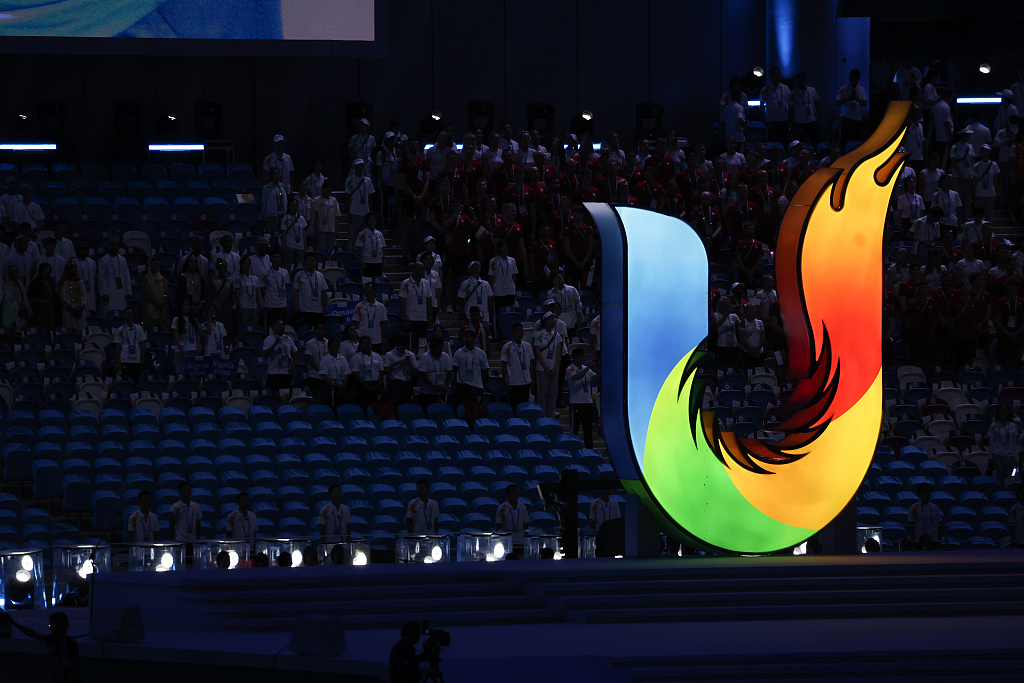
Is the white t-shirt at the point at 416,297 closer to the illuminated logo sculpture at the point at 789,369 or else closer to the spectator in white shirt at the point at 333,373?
the spectator in white shirt at the point at 333,373

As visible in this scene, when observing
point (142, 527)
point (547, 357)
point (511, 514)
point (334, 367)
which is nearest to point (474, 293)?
point (547, 357)

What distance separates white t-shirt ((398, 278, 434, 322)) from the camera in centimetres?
1862

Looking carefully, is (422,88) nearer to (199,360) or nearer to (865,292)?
(199,360)

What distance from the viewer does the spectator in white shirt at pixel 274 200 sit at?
67.8 ft

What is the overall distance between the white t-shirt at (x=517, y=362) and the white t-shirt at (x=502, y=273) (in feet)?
5.79

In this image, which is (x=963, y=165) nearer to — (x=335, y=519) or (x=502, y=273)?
(x=502, y=273)

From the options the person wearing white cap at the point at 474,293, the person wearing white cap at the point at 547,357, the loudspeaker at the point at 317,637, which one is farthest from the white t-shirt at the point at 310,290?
the loudspeaker at the point at 317,637

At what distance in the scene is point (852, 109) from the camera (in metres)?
24.8

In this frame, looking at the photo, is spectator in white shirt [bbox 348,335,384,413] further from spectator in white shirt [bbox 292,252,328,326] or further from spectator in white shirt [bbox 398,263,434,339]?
spectator in white shirt [bbox 292,252,328,326]

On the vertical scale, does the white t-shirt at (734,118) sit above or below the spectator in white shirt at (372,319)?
above

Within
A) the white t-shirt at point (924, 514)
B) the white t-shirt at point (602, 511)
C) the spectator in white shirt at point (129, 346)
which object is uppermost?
the spectator in white shirt at point (129, 346)

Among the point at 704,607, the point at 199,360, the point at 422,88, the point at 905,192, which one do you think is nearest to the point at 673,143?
the point at 905,192

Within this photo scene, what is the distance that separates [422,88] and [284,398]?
36.0 feet

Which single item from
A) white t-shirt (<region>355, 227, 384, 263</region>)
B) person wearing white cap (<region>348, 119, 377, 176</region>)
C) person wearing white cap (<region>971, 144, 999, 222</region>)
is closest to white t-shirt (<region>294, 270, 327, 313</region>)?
white t-shirt (<region>355, 227, 384, 263</region>)
